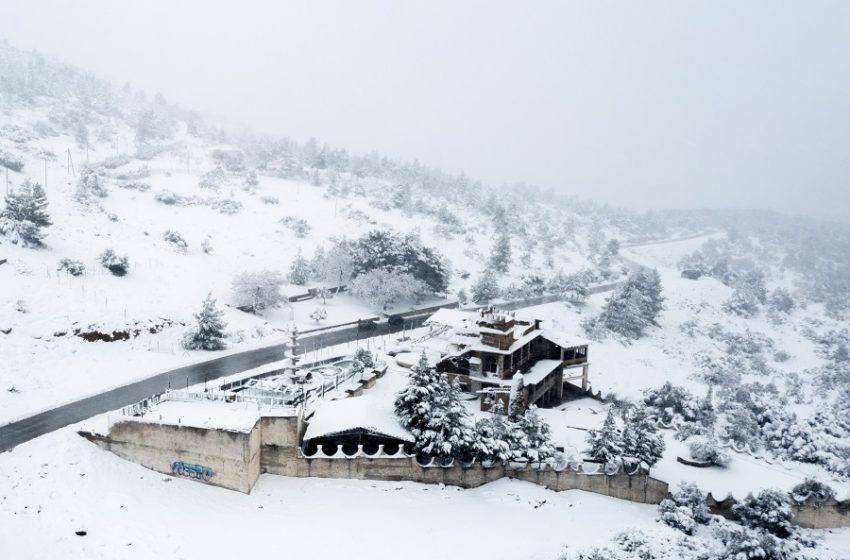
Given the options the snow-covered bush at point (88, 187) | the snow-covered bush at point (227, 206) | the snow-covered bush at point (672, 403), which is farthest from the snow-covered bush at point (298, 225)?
the snow-covered bush at point (672, 403)

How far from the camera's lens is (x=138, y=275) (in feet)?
168

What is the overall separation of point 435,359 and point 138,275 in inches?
1136

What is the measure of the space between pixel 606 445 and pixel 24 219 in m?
48.7

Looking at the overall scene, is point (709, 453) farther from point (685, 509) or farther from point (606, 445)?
point (606, 445)

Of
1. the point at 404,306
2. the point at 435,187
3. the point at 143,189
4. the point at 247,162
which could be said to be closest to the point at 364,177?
the point at 435,187

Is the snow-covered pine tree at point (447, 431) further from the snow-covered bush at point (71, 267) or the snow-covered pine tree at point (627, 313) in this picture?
the snow-covered pine tree at point (627, 313)

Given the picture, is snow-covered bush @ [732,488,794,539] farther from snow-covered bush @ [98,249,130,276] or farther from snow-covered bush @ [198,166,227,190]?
snow-covered bush @ [198,166,227,190]

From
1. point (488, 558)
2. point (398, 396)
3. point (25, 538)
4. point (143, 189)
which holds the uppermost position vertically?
point (143, 189)

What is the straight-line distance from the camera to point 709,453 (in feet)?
113

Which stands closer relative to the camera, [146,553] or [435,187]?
[146,553]

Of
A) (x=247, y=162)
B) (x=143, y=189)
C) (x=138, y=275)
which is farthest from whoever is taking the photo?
(x=247, y=162)

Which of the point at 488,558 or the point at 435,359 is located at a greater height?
the point at 435,359

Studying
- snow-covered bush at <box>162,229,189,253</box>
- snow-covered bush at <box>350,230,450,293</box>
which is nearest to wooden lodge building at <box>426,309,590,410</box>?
snow-covered bush at <box>350,230,450,293</box>

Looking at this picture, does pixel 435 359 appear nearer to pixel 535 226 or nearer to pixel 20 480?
pixel 20 480
